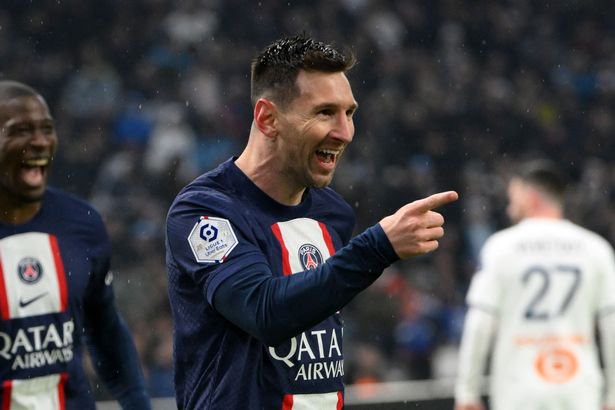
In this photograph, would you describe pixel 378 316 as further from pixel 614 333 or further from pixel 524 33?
pixel 524 33

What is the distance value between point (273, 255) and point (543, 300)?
3093 millimetres

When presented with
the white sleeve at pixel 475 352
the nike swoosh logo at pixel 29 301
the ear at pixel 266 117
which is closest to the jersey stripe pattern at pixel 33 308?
the nike swoosh logo at pixel 29 301

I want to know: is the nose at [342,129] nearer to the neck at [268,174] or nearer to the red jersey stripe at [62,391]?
the neck at [268,174]

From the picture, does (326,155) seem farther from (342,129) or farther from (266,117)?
(266,117)

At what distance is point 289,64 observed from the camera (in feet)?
11.2

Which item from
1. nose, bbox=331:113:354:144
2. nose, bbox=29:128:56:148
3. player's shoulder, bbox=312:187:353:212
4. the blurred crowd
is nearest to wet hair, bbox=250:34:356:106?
nose, bbox=331:113:354:144

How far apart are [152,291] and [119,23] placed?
454 cm

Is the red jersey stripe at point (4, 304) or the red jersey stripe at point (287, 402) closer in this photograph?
the red jersey stripe at point (287, 402)

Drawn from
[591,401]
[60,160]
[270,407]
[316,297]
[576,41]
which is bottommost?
[591,401]

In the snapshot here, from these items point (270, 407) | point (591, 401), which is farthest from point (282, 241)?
point (591, 401)

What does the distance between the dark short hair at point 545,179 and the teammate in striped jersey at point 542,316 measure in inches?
3.4

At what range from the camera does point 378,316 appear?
10.4 m

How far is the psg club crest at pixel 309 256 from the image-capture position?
344 cm

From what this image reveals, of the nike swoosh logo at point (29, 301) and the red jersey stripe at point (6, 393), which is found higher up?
the nike swoosh logo at point (29, 301)
